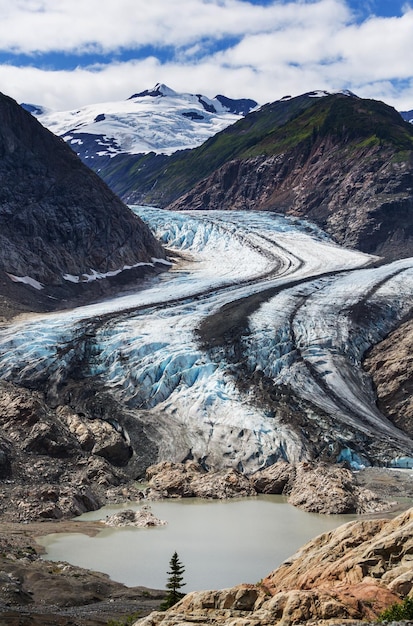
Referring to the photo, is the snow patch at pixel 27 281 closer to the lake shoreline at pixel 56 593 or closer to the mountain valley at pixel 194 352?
the mountain valley at pixel 194 352

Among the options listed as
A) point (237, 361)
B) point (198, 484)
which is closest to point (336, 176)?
point (237, 361)

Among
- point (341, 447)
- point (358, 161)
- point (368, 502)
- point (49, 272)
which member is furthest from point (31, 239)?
point (358, 161)

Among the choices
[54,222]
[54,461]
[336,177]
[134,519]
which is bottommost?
[134,519]

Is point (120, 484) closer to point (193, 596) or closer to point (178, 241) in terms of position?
point (193, 596)

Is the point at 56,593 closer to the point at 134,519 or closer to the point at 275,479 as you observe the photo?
the point at 134,519

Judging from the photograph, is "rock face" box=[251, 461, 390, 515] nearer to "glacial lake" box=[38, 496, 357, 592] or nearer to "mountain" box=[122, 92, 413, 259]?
"glacial lake" box=[38, 496, 357, 592]

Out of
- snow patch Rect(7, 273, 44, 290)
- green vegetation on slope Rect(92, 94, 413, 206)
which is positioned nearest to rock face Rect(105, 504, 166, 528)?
snow patch Rect(7, 273, 44, 290)
